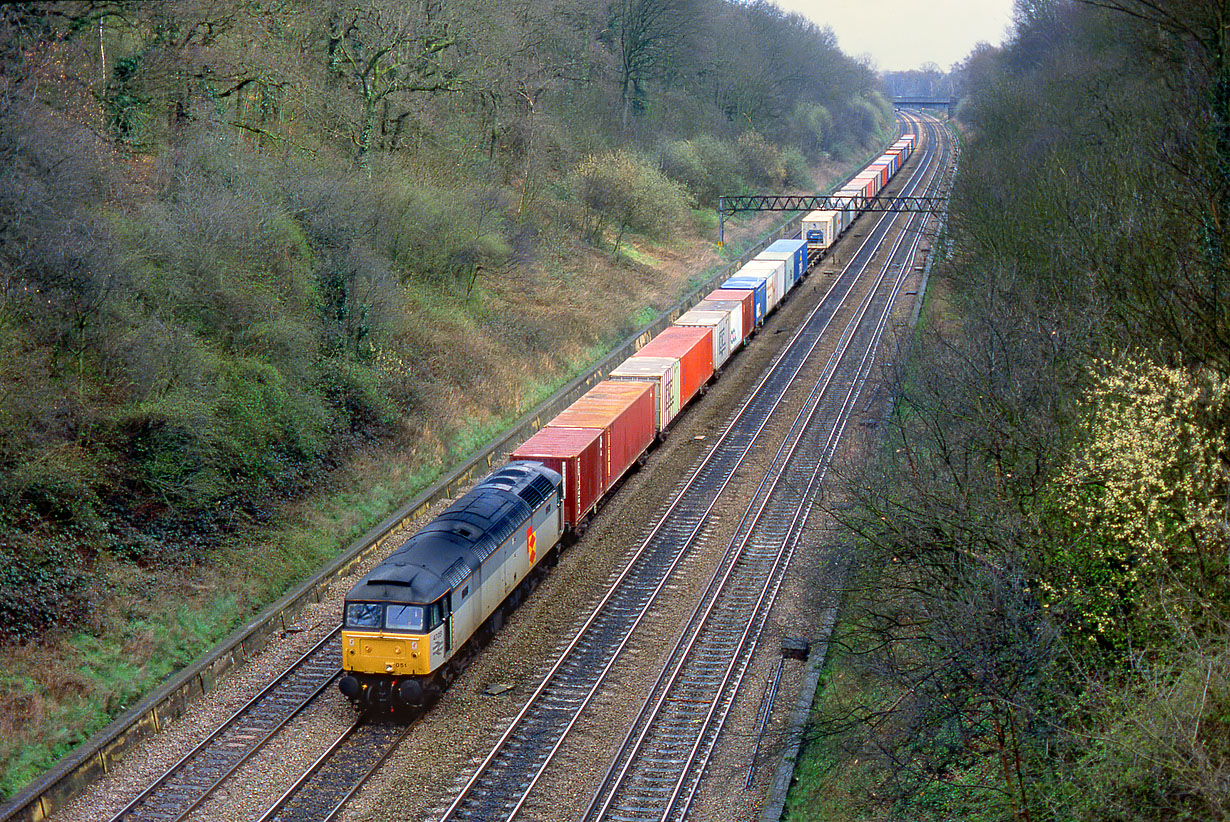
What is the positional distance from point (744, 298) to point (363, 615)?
27291 mm

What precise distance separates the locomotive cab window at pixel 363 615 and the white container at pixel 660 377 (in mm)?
14368

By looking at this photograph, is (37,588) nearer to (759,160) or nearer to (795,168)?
(759,160)

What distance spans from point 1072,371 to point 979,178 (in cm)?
2119

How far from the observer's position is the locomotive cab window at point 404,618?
56.5 feet

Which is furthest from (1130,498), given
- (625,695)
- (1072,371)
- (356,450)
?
(356,450)

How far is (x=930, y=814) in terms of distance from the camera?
47.8ft

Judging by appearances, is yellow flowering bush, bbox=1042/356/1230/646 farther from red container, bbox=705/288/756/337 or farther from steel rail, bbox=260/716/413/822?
red container, bbox=705/288/756/337

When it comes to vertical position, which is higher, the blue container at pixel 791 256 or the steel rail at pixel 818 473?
the blue container at pixel 791 256

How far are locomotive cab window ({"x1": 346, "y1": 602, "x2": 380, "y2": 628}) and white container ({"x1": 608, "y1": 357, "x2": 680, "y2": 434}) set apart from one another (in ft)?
47.1

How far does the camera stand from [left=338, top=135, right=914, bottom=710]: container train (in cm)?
1733

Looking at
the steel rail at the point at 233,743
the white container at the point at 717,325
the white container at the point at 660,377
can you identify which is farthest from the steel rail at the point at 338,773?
the white container at the point at 717,325

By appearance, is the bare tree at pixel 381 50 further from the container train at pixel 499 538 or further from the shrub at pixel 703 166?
the shrub at pixel 703 166

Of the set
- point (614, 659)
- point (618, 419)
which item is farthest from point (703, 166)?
point (614, 659)

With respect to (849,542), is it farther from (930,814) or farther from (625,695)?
(930,814)
